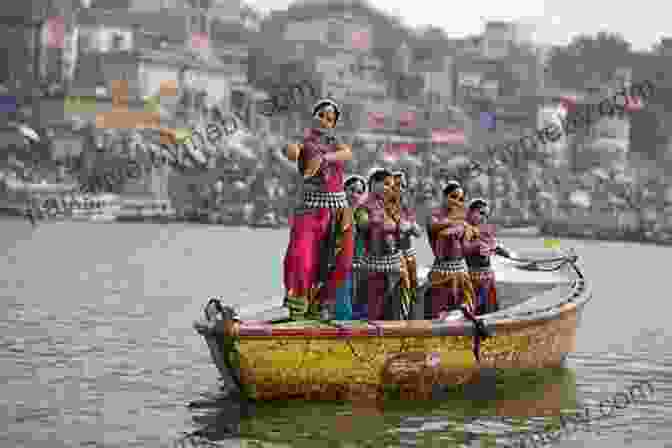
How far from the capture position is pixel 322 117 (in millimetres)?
12414

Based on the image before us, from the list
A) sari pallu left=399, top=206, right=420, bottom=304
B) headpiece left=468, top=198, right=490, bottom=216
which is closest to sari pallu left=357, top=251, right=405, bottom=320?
sari pallu left=399, top=206, right=420, bottom=304

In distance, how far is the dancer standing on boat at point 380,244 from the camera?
13102 mm

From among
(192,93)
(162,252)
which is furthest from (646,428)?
(192,93)

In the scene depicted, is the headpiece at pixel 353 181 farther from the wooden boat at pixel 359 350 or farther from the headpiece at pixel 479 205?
the headpiece at pixel 479 205

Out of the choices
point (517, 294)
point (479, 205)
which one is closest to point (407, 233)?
point (479, 205)

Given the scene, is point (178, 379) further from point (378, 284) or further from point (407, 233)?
point (407, 233)

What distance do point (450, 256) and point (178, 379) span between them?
3.42 meters

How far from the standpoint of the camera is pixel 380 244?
43.3 feet

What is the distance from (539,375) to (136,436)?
5.43 m

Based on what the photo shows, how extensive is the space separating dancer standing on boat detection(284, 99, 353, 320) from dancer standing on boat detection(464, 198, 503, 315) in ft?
8.17

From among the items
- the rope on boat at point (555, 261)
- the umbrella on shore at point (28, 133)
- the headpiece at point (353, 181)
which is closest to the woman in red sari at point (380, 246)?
the headpiece at point (353, 181)

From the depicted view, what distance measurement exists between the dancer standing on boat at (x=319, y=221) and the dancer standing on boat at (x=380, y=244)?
0.63m

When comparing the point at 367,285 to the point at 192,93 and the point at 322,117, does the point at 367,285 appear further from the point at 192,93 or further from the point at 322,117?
the point at 192,93

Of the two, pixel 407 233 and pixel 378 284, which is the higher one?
pixel 407 233
